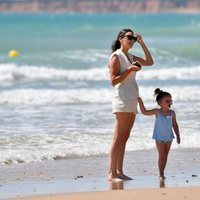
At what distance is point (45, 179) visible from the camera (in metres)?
10.1

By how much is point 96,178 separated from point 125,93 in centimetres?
103

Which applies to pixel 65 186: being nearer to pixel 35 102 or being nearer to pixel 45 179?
pixel 45 179

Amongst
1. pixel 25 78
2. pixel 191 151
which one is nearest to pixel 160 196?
pixel 191 151

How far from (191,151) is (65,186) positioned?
10.3ft

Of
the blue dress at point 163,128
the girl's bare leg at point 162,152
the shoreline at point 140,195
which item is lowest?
the shoreline at point 140,195

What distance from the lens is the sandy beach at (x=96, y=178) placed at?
881 centimetres

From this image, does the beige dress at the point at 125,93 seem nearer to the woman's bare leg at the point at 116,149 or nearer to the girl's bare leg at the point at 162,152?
the woman's bare leg at the point at 116,149

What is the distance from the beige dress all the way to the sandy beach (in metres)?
0.75

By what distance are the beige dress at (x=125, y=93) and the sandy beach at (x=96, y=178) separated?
75 cm

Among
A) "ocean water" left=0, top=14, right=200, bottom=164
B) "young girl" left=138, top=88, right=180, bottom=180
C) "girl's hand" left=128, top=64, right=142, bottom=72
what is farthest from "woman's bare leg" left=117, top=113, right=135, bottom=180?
"ocean water" left=0, top=14, right=200, bottom=164

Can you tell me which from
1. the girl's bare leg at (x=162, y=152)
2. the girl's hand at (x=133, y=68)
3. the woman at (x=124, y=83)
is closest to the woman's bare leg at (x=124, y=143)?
the woman at (x=124, y=83)

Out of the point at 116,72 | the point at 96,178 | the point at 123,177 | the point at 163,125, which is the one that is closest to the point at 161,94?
the point at 163,125

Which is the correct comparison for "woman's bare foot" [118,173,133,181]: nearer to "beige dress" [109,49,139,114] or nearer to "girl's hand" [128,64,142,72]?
"beige dress" [109,49,139,114]

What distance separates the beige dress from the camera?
9.62 m
